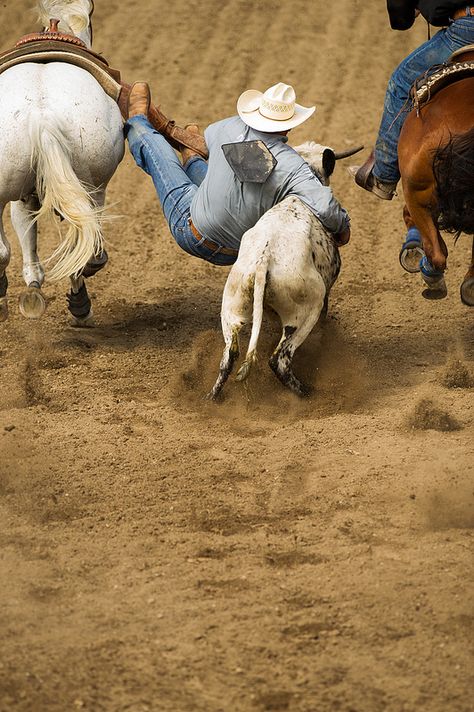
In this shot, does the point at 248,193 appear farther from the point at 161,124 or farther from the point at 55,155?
the point at 161,124

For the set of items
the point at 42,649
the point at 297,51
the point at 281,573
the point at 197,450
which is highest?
the point at 42,649

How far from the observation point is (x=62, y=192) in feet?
18.3

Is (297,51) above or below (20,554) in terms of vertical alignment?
below

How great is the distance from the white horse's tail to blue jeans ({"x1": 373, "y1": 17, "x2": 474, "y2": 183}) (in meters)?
1.73

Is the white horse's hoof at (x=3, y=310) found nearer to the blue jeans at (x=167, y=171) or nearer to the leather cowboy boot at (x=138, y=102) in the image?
the blue jeans at (x=167, y=171)

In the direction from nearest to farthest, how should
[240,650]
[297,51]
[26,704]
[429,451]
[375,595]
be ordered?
[26,704]
[240,650]
[375,595]
[429,451]
[297,51]

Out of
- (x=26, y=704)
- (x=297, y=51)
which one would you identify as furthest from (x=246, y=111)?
(x=297, y=51)

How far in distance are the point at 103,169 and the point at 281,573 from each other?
314 centimetres

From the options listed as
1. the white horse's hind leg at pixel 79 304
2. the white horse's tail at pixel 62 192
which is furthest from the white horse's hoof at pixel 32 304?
the white horse's hind leg at pixel 79 304

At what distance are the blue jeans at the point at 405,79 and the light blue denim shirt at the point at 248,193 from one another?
0.66 m

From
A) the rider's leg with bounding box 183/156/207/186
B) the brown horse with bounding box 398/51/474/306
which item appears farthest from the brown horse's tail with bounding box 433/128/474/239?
the rider's leg with bounding box 183/156/207/186

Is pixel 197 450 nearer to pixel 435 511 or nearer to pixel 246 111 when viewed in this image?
pixel 435 511

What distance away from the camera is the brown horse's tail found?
5027 millimetres

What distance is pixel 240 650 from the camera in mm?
3197
